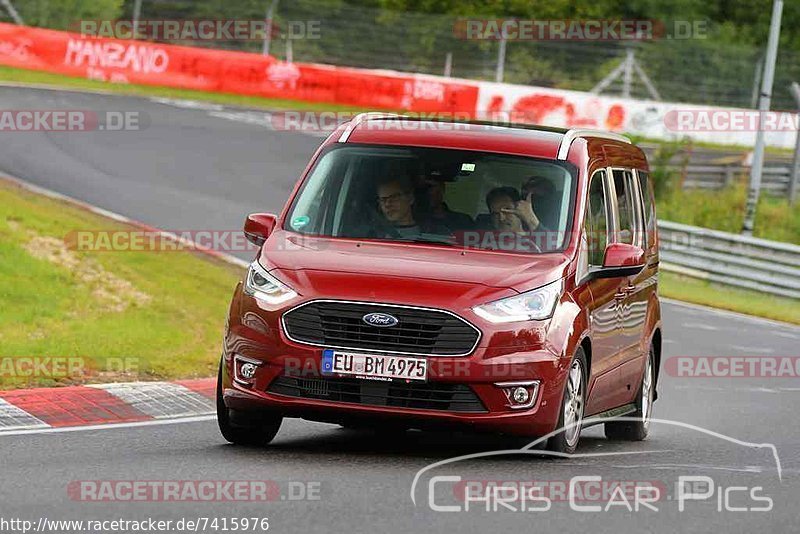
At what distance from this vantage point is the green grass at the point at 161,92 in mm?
42594

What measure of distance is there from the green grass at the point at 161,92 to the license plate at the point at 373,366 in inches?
1329

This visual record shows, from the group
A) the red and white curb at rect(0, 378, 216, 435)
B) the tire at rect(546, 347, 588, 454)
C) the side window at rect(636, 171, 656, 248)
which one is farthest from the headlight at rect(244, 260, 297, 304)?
the side window at rect(636, 171, 656, 248)

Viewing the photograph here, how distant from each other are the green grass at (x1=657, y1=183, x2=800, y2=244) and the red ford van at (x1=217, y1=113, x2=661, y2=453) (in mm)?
23981

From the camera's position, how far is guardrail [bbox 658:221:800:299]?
28922mm

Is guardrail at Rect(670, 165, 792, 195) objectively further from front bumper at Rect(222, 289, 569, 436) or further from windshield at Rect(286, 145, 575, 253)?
front bumper at Rect(222, 289, 569, 436)

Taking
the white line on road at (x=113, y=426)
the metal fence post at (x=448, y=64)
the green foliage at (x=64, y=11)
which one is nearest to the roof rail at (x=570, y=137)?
the white line on road at (x=113, y=426)

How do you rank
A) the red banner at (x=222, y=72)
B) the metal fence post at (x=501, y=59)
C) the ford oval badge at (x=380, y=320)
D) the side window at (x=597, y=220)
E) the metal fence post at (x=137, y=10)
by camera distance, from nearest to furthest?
the ford oval badge at (x=380, y=320), the side window at (x=597, y=220), the red banner at (x=222, y=72), the metal fence post at (x=501, y=59), the metal fence post at (x=137, y=10)

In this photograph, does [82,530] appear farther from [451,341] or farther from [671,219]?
→ [671,219]

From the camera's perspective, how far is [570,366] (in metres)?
9.45

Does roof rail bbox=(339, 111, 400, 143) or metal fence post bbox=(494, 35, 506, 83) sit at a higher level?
roof rail bbox=(339, 111, 400, 143)

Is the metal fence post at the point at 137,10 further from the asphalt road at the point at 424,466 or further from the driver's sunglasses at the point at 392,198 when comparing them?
the driver's sunglasses at the point at 392,198

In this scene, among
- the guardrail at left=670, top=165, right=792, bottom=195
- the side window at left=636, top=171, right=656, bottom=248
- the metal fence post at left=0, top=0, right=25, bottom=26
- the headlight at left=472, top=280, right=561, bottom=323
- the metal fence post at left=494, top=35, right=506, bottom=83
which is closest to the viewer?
the headlight at left=472, top=280, right=561, bottom=323

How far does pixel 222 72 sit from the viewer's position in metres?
46.1

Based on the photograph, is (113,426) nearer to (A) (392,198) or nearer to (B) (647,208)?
(A) (392,198)
